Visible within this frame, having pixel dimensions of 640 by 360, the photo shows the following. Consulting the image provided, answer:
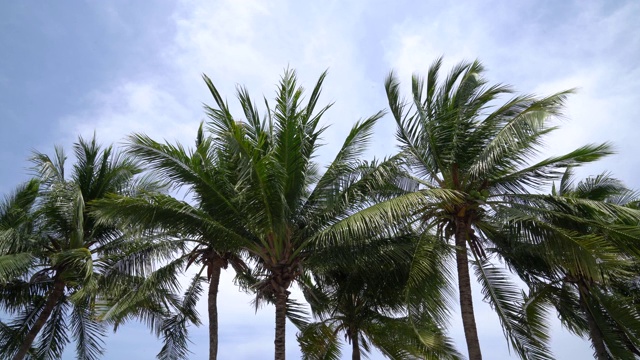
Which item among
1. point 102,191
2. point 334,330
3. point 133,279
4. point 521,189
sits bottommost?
point 334,330

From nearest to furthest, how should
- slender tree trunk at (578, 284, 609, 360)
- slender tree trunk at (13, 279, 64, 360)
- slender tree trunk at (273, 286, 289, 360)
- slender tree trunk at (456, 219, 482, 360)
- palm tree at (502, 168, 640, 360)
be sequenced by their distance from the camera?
1. palm tree at (502, 168, 640, 360)
2. slender tree trunk at (456, 219, 482, 360)
3. slender tree trunk at (273, 286, 289, 360)
4. slender tree trunk at (578, 284, 609, 360)
5. slender tree trunk at (13, 279, 64, 360)

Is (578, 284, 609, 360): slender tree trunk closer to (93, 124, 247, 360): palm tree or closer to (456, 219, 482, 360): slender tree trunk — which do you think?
(456, 219, 482, 360): slender tree trunk

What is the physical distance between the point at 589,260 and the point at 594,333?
231 inches

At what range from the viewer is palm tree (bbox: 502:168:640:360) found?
10.4 m

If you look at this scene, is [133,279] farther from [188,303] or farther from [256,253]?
[256,253]

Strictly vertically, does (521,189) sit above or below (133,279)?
above

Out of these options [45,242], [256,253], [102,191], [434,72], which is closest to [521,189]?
[434,72]

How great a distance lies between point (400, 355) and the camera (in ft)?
49.6

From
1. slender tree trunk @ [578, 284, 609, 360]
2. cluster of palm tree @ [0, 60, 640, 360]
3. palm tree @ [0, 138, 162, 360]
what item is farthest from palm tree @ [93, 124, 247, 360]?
slender tree trunk @ [578, 284, 609, 360]

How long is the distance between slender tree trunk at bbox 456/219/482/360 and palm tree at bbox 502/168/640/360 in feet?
4.62

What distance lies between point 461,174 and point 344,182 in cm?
287

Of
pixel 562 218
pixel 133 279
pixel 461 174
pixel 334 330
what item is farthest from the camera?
pixel 334 330

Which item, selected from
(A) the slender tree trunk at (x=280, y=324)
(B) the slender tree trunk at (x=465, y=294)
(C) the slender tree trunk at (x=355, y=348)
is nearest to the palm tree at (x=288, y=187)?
(A) the slender tree trunk at (x=280, y=324)

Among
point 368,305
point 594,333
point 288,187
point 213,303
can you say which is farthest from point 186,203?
point 594,333
